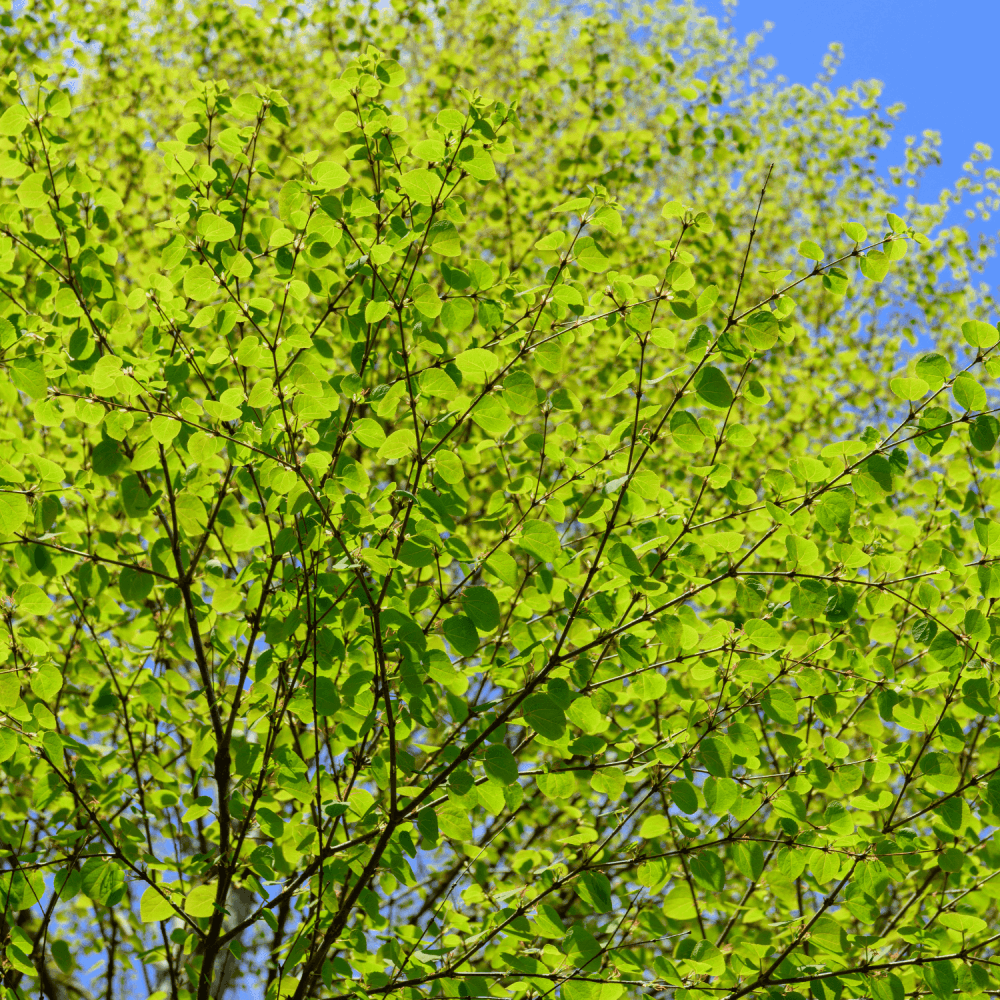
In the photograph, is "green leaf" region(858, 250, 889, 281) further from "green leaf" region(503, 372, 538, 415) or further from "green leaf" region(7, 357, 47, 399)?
"green leaf" region(7, 357, 47, 399)

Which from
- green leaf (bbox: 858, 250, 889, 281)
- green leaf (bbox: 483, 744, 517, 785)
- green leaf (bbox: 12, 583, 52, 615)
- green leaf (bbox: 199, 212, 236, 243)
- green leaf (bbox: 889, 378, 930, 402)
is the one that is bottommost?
green leaf (bbox: 483, 744, 517, 785)

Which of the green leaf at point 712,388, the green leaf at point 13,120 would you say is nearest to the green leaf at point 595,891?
the green leaf at point 712,388

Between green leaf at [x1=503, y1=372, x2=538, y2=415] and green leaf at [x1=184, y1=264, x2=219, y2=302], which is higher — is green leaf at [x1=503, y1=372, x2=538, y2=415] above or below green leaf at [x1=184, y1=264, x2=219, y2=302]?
below

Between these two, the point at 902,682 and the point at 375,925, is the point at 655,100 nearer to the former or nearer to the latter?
the point at 902,682

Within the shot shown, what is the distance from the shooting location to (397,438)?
2.21 metres

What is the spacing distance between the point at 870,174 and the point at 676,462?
4.25 metres

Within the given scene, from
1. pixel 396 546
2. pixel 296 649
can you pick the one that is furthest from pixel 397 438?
pixel 296 649

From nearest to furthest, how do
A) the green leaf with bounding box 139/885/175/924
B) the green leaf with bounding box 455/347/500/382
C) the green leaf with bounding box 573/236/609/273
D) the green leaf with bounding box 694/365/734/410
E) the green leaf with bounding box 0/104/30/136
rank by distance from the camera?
the green leaf with bounding box 455/347/500/382
the green leaf with bounding box 694/365/734/410
the green leaf with bounding box 573/236/609/273
the green leaf with bounding box 139/885/175/924
the green leaf with bounding box 0/104/30/136

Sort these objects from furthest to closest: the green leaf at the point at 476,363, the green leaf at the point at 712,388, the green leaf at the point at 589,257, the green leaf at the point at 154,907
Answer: the green leaf at the point at 154,907
the green leaf at the point at 589,257
the green leaf at the point at 712,388
the green leaf at the point at 476,363

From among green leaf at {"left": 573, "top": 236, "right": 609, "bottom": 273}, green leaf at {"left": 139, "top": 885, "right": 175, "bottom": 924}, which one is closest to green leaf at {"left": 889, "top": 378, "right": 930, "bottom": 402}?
green leaf at {"left": 573, "top": 236, "right": 609, "bottom": 273}

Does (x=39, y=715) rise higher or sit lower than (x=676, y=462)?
lower

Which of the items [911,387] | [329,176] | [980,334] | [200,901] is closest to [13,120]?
[329,176]

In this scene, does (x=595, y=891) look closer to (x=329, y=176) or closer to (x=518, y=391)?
(x=518, y=391)

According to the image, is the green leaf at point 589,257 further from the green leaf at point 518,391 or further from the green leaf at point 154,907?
the green leaf at point 154,907
